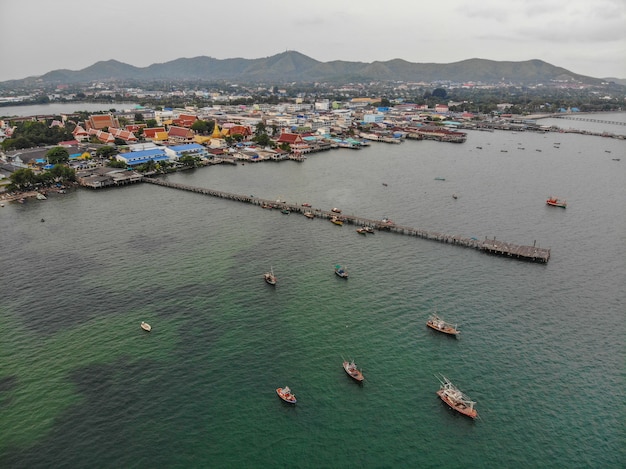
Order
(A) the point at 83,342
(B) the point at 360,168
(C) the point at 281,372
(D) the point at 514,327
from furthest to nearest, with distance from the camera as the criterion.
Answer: (B) the point at 360,168, (D) the point at 514,327, (A) the point at 83,342, (C) the point at 281,372

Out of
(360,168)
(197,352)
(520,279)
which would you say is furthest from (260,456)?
(360,168)

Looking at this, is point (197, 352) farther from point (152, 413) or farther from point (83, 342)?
point (83, 342)

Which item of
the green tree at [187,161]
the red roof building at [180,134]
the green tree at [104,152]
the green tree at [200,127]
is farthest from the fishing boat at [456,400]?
the green tree at [200,127]

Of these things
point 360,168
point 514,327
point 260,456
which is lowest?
point 260,456

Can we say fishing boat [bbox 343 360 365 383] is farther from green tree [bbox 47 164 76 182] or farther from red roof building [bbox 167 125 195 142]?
red roof building [bbox 167 125 195 142]

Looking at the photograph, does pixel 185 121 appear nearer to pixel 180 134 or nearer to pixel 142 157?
pixel 180 134

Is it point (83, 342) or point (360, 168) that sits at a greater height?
point (360, 168)

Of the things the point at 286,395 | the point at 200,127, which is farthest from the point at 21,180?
the point at 286,395
